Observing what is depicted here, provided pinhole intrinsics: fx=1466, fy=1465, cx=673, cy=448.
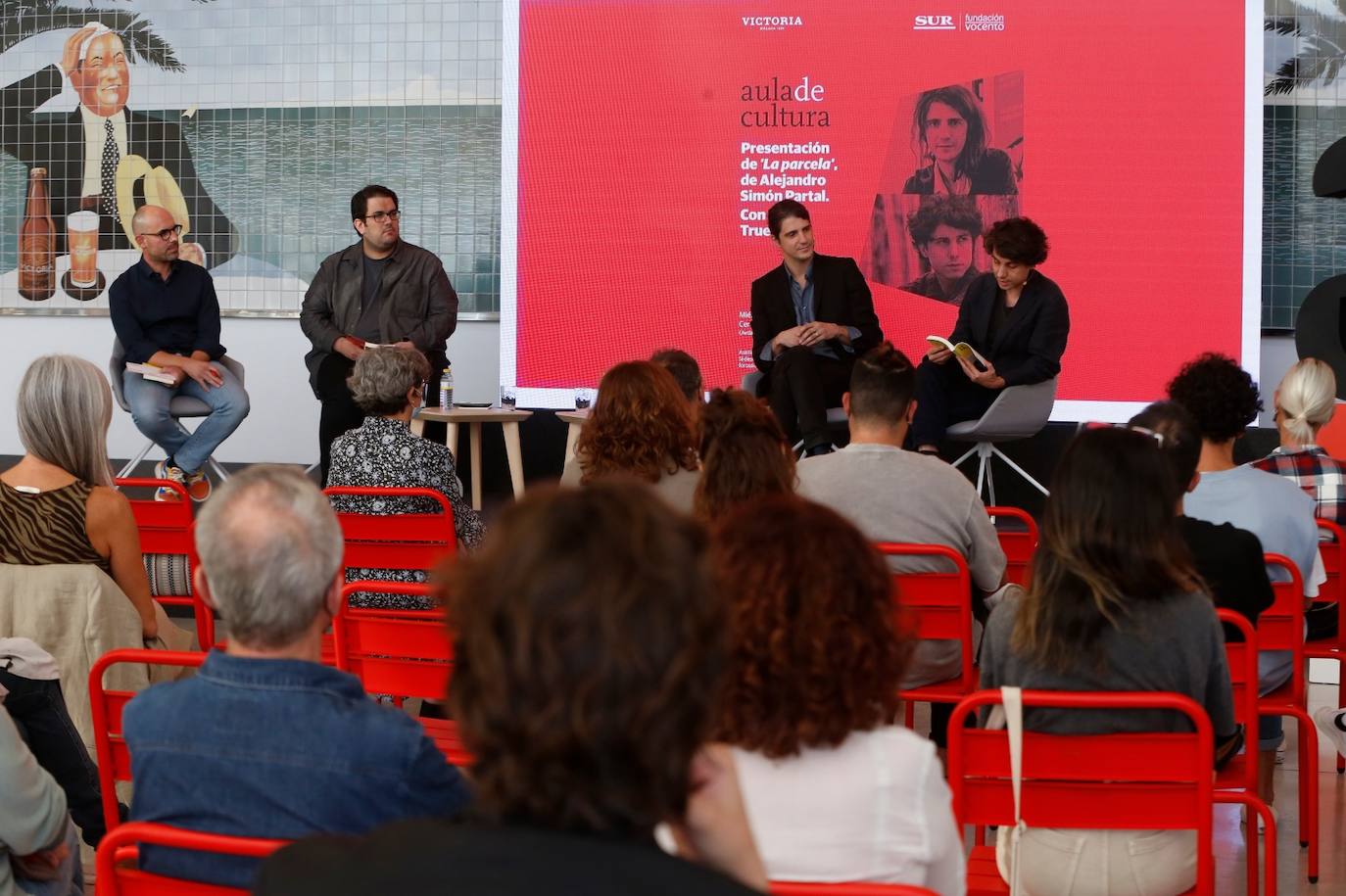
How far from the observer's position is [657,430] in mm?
3400

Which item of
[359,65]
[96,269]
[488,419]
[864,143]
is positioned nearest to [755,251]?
[864,143]

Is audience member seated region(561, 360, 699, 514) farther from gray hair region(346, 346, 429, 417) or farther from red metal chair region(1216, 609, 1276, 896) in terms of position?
red metal chair region(1216, 609, 1276, 896)

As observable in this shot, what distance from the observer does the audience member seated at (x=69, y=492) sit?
9.36ft

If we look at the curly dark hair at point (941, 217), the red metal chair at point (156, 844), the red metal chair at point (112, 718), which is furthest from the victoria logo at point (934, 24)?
the red metal chair at point (156, 844)

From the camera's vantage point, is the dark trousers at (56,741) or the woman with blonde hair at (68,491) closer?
the dark trousers at (56,741)

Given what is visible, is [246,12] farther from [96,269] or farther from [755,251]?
[755,251]

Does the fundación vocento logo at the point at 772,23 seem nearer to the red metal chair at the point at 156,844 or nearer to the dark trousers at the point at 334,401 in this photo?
the dark trousers at the point at 334,401

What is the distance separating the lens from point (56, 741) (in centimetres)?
220

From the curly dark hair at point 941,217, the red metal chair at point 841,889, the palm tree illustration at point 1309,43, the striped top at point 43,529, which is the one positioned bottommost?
the red metal chair at point 841,889

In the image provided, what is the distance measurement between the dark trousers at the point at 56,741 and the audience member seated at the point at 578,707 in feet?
4.65

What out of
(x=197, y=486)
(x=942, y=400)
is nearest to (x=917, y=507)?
(x=942, y=400)

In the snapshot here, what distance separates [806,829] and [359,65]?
7.01m

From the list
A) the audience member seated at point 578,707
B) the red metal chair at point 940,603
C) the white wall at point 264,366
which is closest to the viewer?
the audience member seated at point 578,707

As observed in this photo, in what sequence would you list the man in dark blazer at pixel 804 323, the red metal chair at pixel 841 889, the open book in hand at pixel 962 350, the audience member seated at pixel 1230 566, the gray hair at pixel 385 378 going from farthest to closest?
the man in dark blazer at pixel 804 323 < the open book in hand at pixel 962 350 < the gray hair at pixel 385 378 < the audience member seated at pixel 1230 566 < the red metal chair at pixel 841 889
